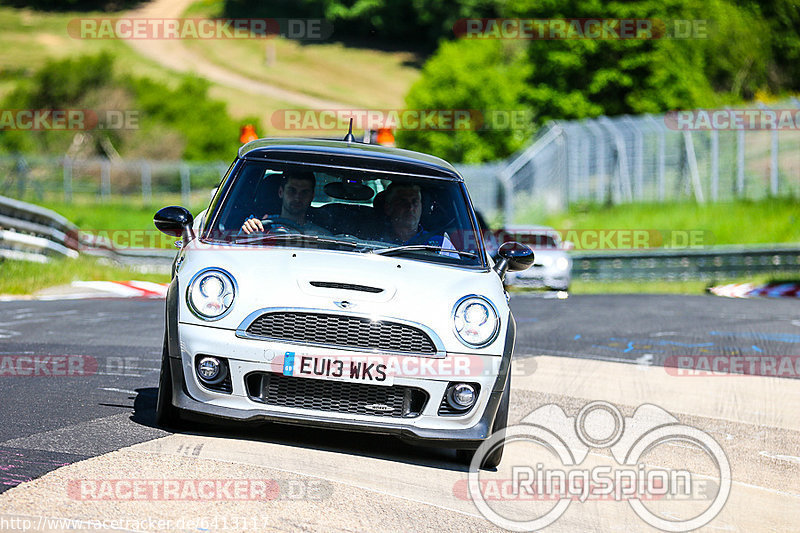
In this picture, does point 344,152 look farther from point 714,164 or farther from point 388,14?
point 388,14

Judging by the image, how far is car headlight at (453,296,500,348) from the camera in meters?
6.53

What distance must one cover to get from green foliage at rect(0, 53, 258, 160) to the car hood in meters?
59.9

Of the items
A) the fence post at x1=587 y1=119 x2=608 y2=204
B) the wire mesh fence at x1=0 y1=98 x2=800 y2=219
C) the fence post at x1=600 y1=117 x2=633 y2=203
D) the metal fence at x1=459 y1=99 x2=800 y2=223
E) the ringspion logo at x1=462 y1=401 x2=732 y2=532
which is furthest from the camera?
the fence post at x1=587 y1=119 x2=608 y2=204

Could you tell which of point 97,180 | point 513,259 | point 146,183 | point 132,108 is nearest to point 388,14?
point 132,108

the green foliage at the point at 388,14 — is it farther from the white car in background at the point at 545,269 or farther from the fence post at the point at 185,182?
the white car in background at the point at 545,269

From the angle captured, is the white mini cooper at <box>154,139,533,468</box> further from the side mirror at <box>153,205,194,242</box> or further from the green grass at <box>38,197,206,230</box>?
the green grass at <box>38,197,206,230</box>

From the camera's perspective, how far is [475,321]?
658 cm

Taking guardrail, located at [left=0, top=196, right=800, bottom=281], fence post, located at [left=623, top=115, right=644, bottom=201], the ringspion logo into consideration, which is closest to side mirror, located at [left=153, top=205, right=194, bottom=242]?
the ringspion logo

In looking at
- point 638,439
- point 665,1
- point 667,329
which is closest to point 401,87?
point 665,1

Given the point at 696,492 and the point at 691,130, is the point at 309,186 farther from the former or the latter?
the point at 691,130

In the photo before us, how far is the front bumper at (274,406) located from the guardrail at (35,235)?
1218 centimetres

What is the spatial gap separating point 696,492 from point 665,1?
5361 centimetres

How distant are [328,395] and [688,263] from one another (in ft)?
68.5

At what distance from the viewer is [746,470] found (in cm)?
718
